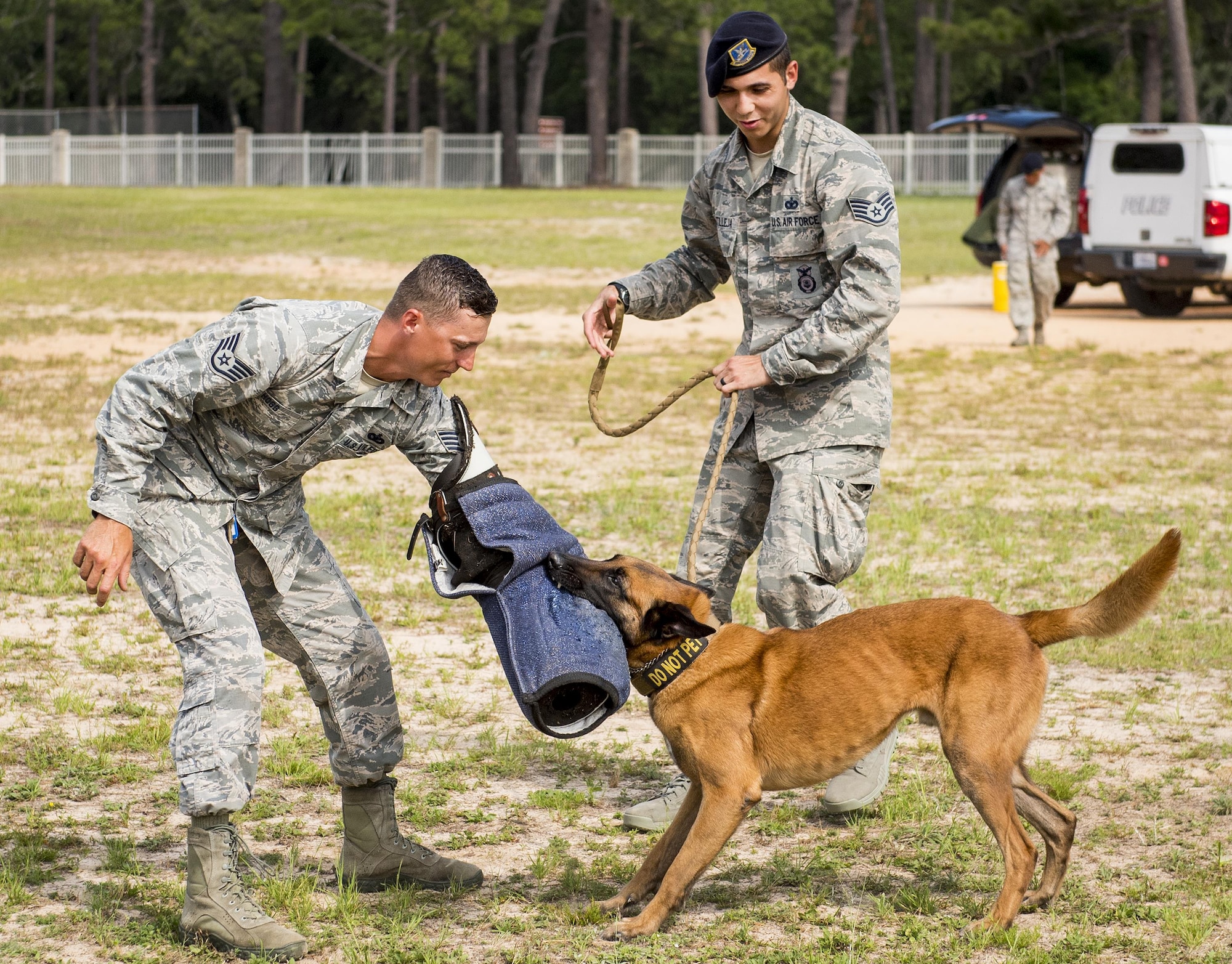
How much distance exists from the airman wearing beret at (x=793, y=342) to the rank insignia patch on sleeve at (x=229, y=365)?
1.42m

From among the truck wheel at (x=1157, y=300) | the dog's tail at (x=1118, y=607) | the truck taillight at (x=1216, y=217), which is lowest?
the dog's tail at (x=1118, y=607)

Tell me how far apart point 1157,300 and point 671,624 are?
57.9ft

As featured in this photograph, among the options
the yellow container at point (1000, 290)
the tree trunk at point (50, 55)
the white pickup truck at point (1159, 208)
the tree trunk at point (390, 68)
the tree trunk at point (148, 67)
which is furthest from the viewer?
the tree trunk at point (50, 55)

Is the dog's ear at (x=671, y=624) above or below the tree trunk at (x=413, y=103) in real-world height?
below

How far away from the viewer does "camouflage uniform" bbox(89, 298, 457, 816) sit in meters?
3.77

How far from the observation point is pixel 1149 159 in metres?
18.9

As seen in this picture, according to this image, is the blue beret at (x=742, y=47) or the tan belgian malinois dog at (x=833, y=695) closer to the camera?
the tan belgian malinois dog at (x=833, y=695)

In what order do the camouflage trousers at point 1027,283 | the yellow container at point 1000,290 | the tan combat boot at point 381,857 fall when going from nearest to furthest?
the tan combat boot at point 381,857, the camouflage trousers at point 1027,283, the yellow container at point 1000,290

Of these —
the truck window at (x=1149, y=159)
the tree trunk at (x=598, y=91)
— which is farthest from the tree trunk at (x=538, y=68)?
the truck window at (x=1149, y=159)

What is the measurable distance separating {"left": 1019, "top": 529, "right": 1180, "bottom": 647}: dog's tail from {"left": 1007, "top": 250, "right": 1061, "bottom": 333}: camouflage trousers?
1266 centimetres

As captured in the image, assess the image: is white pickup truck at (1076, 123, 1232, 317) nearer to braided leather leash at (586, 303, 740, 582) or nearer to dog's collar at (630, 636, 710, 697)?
braided leather leash at (586, 303, 740, 582)

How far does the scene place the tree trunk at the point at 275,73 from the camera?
5438 cm

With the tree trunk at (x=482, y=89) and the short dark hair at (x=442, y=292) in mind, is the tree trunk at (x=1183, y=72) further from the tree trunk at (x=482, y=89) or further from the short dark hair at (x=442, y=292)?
the tree trunk at (x=482, y=89)

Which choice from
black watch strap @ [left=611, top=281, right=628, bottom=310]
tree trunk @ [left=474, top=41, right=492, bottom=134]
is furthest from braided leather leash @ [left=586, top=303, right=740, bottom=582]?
tree trunk @ [left=474, top=41, right=492, bottom=134]
